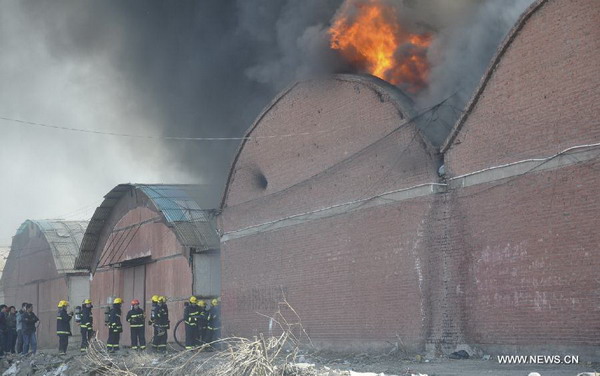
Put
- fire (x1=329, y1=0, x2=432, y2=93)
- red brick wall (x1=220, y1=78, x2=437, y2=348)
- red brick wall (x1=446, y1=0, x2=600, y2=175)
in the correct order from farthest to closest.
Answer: fire (x1=329, y1=0, x2=432, y2=93), red brick wall (x1=220, y1=78, x2=437, y2=348), red brick wall (x1=446, y1=0, x2=600, y2=175)

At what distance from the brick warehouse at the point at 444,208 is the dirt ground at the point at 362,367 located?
60cm

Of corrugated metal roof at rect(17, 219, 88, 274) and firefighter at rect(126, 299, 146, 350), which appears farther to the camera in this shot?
corrugated metal roof at rect(17, 219, 88, 274)

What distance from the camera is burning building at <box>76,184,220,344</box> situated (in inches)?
949

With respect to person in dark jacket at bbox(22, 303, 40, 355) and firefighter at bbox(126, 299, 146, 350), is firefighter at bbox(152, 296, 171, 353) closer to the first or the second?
firefighter at bbox(126, 299, 146, 350)

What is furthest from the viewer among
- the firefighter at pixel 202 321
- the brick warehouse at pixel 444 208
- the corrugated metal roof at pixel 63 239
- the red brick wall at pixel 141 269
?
the corrugated metal roof at pixel 63 239

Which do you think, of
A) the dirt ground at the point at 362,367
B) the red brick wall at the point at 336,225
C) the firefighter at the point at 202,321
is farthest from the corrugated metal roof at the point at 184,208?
the dirt ground at the point at 362,367

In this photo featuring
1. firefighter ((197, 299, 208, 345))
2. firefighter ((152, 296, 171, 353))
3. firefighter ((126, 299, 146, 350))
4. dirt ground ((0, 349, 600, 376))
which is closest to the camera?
dirt ground ((0, 349, 600, 376))

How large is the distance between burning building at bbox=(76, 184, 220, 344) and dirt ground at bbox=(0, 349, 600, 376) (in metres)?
5.12

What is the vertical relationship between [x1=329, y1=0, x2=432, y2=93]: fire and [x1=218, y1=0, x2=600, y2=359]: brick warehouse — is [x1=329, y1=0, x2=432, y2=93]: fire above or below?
above

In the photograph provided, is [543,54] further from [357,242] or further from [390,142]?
[357,242]

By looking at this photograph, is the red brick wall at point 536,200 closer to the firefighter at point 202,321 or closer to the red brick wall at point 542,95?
the red brick wall at point 542,95

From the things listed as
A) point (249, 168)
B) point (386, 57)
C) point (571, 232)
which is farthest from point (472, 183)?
point (249, 168)

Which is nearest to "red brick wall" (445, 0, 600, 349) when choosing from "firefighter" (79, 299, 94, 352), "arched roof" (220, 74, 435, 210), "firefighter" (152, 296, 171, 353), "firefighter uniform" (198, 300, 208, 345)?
"arched roof" (220, 74, 435, 210)

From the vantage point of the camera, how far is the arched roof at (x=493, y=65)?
13.4 meters
